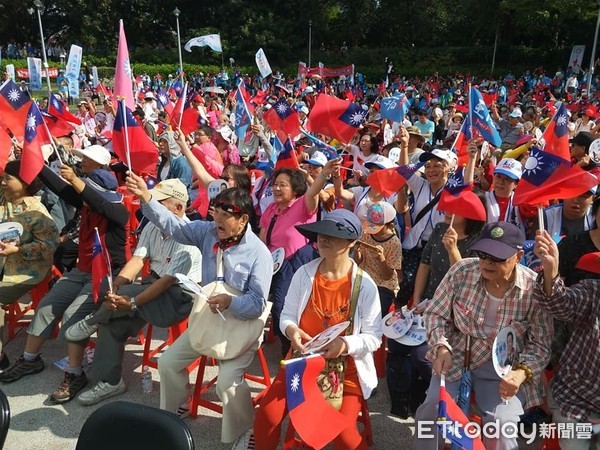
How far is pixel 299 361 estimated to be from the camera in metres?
2.72

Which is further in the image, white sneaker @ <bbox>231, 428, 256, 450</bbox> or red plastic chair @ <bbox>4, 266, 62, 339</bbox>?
red plastic chair @ <bbox>4, 266, 62, 339</bbox>

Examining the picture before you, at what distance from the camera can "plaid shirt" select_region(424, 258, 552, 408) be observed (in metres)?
2.80

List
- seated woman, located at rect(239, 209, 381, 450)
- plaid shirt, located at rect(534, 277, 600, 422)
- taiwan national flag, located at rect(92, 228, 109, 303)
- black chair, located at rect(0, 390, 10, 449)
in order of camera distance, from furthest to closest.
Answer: taiwan national flag, located at rect(92, 228, 109, 303), seated woman, located at rect(239, 209, 381, 450), plaid shirt, located at rect(534, 277, 600, 422), black chair, located at rect(0, 390, 10, 449)

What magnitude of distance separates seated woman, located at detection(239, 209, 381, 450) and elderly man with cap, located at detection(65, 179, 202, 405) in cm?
116

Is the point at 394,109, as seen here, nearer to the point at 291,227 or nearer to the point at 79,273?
the point at 291,227

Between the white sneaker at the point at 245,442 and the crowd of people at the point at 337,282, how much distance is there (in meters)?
0.01

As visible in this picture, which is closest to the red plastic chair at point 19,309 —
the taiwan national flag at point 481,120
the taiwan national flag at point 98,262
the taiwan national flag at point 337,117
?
the taiwan national flag at point 98,262

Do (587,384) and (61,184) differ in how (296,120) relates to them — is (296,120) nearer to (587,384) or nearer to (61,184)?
(61,184)

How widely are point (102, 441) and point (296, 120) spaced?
572 cm

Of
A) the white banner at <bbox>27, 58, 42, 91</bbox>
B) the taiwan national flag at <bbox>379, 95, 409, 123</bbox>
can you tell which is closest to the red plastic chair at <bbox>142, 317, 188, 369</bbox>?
the taiwan national flag at <bbox>379, 95, 409, 123</bbox>

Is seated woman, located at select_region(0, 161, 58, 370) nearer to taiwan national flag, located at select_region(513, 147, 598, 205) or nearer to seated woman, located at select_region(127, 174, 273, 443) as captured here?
seated woman, located at select_region(127, 174, 273, 443)

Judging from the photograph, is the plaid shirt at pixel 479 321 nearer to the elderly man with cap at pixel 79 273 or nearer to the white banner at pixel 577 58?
the elderly man with cap at pixel 79 273

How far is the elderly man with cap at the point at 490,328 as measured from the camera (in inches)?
108

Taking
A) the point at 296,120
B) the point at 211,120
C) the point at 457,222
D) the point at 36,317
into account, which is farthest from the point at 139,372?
the point at 211,120
